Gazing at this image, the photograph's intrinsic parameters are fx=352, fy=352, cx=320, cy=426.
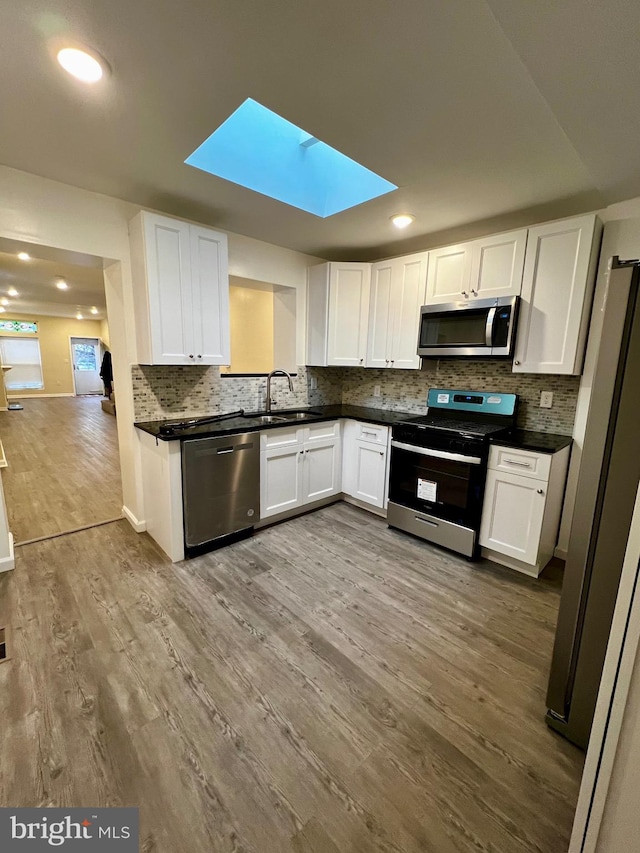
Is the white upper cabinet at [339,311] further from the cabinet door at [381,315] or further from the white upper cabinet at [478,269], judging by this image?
the white upper cabinet at [478,269]


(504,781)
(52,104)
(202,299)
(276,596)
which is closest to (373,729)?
(504,781)

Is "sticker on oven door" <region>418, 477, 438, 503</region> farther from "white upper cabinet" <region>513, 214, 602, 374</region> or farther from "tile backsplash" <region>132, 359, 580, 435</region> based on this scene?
"white upper cabinet" <region>513, 214, 602, 374</region>

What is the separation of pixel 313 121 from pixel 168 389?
208 centimetres

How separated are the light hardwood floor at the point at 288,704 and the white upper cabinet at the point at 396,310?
1.83 m

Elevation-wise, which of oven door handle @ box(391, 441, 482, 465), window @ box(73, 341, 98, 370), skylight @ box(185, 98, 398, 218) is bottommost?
oven door handle @ box(391, 441, 482, 465)

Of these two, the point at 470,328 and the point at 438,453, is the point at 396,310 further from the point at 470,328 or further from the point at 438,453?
the point at 438,453

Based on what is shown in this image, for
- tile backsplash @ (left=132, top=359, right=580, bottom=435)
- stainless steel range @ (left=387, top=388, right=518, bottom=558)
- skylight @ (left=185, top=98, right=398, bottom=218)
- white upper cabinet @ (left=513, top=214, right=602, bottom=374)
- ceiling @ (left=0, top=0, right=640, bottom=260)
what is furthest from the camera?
tile backsplash @ (left=132, top=359, right=580, bottom=435)

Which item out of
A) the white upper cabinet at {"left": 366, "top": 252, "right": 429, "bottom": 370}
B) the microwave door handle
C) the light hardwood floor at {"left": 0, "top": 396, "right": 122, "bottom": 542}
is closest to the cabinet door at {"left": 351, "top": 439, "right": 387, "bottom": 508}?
the white upper cabinet at {"left": 366, "top": 252, "right": 429, "bottom": 370}

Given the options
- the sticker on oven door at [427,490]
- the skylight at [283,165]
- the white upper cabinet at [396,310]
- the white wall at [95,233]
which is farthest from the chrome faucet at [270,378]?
the sticker on oven door at [427,490]

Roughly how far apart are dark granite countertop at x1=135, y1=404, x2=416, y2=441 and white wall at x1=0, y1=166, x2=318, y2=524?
0.48 m

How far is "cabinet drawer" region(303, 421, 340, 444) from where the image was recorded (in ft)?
10.5

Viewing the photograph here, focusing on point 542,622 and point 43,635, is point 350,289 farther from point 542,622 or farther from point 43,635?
point 43,635

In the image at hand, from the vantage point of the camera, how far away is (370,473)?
3.30m

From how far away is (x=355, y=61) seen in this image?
1.27 metres
